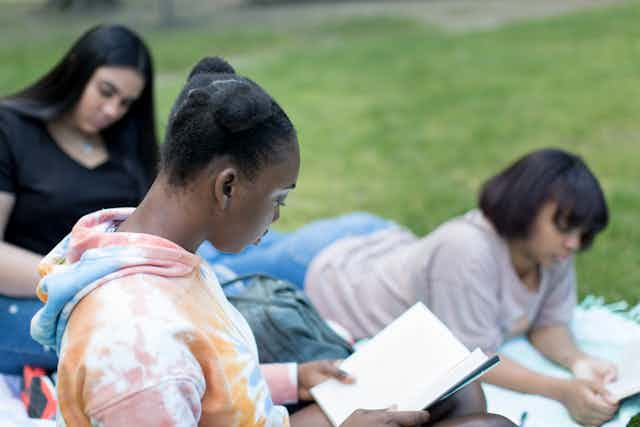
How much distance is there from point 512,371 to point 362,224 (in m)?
1.09

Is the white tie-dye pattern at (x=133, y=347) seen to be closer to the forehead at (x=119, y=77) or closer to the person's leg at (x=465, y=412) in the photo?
the person's leg at (x=465, y=412)

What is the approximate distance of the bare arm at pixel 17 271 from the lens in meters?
2.36

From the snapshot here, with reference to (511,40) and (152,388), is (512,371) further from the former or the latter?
(511,40)

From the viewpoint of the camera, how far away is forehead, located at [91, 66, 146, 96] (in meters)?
2.64

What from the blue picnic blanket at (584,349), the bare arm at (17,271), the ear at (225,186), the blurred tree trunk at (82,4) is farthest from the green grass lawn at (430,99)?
the ear at (225,186)

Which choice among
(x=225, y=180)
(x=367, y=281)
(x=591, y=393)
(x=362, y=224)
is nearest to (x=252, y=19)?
(x=362, y=224)

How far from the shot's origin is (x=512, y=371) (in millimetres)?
2514

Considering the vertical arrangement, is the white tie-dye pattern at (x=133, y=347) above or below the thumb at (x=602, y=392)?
above

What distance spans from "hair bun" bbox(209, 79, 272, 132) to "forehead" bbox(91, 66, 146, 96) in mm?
1408

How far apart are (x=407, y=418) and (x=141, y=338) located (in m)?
0.60

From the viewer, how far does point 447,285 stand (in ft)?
8.16

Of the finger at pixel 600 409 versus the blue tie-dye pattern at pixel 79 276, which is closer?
the blue tie-dye pattern at pixel 79 276

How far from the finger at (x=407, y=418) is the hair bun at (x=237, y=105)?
649 mm

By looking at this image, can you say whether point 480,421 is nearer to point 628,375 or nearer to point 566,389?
point 566,389
